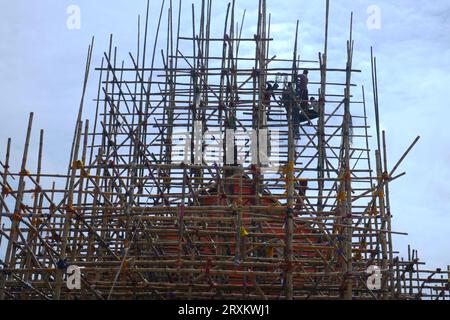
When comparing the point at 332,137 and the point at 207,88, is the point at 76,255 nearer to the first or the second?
the point at 207,88

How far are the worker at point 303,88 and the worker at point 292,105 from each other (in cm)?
33

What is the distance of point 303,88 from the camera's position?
21375 mm

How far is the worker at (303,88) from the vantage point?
69.8 feet

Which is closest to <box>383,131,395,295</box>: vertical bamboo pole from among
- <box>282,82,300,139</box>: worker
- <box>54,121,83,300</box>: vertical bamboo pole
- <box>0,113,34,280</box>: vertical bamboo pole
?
<box>282,82,300,139</box>: worker

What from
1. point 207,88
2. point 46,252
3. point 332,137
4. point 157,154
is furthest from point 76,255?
point 332,137

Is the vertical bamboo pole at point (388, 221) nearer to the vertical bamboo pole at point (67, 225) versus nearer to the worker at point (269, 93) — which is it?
the worker at point (269, 93)

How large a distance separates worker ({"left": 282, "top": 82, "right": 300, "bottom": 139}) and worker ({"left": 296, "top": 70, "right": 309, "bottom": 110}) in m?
0.33

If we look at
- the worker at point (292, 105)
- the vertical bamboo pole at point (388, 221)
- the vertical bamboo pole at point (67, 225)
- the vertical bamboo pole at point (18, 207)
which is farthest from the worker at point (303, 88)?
the vertical bamboo pole at point (18, 207)

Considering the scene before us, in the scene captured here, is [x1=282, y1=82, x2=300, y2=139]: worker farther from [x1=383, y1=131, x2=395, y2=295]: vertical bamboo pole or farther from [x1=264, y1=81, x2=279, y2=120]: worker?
[x1=383, y1=131, x2=395, y2=295]: vertical bamboo pole

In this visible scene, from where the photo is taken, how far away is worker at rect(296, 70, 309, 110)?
21.3 meters

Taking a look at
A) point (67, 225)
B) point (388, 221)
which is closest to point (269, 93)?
point (388, 221)

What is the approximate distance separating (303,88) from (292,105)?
760mm

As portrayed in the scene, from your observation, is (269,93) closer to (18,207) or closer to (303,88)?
(303,88)
